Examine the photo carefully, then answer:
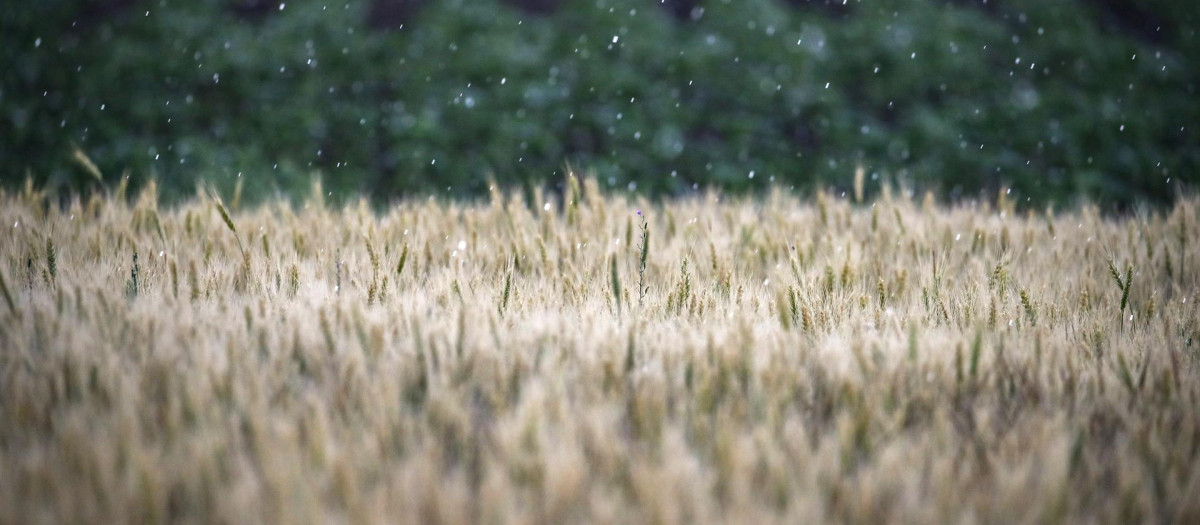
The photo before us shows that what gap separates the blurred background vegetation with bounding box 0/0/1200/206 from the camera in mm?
6430

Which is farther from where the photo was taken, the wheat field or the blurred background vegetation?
the blurred background vegetation

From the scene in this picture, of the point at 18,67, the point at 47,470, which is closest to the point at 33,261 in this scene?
the point at 47,470

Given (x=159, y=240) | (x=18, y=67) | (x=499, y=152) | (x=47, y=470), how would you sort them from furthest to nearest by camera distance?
1. (x=18, y=67)
2. (x=499, y=152)
3. (x=159, y=240)
4. (x=47, y=470)

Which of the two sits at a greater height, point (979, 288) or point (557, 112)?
point (557, 112)

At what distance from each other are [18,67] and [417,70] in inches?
129

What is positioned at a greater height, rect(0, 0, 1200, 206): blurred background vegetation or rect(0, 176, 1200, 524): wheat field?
rect(0, 0, 1200, 206): blurred background vegetation

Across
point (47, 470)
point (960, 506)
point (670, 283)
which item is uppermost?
point (670, 283)

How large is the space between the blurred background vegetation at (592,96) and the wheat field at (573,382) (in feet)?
12.8

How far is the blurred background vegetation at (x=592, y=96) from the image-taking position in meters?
6.43

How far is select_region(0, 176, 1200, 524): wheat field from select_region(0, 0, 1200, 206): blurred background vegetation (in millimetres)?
3916

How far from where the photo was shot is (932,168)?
22.0 feet

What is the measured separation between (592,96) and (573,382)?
586 centimetres

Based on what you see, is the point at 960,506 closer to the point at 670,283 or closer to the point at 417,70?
the point at 670,283

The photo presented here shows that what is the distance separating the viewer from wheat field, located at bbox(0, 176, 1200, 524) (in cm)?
107
